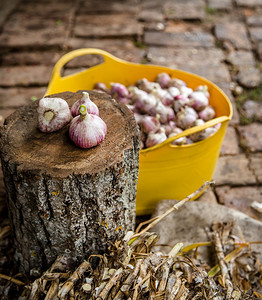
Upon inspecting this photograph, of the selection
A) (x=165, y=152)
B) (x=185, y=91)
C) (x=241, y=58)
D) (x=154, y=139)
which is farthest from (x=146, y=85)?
(x=241, y=58)

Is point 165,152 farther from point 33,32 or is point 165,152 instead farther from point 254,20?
point 254,20

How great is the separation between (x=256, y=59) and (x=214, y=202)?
5.98 ft

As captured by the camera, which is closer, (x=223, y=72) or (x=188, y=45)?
(x=223, y=72)

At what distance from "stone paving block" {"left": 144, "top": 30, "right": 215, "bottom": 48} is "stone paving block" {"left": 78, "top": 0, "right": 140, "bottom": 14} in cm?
55

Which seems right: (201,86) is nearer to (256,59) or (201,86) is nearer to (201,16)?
(256,59)

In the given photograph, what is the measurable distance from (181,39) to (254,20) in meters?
0.92

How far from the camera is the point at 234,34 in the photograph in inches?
151

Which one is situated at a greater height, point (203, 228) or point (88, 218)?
point (88, 218)

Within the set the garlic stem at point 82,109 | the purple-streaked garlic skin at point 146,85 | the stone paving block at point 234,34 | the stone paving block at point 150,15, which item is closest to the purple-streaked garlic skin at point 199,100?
the purple-streaked garlic skin at point 146,85

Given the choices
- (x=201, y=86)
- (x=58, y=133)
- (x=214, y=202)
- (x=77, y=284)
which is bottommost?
(x=214, y=202)

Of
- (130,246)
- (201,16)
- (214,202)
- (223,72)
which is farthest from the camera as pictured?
(201,16)

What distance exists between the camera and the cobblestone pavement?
9.05ft

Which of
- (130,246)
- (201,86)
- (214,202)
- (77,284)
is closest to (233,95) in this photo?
(201,86)

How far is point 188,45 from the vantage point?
3711 millimetres
